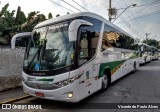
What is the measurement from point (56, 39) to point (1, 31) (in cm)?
702

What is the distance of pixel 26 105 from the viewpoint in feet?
23.6

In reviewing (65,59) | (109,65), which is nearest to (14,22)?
(109,65)

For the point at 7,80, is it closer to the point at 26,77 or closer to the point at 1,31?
the point at 26,77

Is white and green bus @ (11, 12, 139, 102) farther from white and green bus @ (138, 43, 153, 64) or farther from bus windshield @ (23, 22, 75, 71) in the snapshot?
white and green bus @ (138, 43, 153, 64)

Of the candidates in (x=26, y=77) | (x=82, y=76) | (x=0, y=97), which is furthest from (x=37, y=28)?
(x=0, y=97)

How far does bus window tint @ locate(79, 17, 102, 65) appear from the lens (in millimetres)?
6791

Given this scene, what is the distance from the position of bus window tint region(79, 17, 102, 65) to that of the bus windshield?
1.58 ft

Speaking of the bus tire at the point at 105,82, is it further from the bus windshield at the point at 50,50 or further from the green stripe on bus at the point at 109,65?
the bus windshield at the point at 50,50

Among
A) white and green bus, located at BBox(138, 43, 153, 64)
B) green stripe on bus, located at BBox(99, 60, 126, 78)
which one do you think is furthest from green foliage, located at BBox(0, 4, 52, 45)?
white and green bus, located at BBox(138, 43, 153, 64)

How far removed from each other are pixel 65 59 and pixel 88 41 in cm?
141

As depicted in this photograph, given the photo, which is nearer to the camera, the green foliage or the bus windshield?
the bus windshield

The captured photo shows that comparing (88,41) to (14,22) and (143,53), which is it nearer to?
(14,22)

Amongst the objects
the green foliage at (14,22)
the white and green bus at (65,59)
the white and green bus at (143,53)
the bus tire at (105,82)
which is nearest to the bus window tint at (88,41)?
the white and green bus at (65,59)

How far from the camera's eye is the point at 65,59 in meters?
6.31
